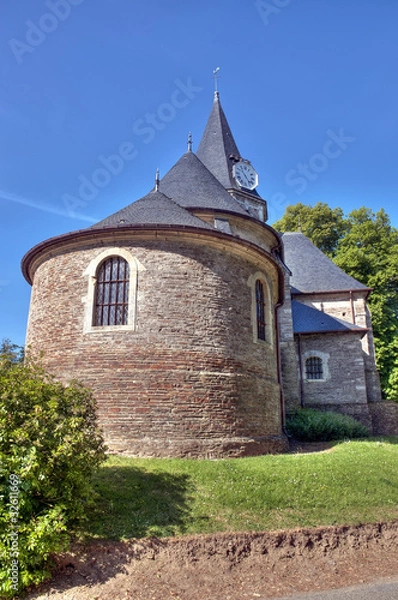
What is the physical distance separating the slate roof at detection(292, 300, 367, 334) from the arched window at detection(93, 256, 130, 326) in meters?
12.8

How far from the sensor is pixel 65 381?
11125 mm

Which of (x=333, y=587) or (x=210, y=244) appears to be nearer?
(x=333, y=587)

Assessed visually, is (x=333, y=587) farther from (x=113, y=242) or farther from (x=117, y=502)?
(x=113, y=242)

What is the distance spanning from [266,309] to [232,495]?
6356mm

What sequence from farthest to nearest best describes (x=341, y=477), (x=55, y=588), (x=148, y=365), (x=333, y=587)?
(x=148, y=365) → (x=341, y=477) → (x=333, y=587) → (x=55, y=588)

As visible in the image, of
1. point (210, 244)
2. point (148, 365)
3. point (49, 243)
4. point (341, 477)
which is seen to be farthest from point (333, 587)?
point (49, 243)

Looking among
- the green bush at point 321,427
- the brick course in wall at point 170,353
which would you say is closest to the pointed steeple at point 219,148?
the green bush at point 321,427

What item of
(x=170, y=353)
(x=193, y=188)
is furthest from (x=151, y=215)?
(x=193, y=188)

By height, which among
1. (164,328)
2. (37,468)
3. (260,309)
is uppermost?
(260,309)

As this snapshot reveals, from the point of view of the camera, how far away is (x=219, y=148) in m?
26.5

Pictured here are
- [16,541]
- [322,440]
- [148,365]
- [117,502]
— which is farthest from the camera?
[322,440]

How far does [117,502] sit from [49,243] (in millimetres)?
7282

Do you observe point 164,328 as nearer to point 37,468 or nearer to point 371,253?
point 37,468

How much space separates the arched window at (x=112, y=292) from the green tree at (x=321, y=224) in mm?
27233
